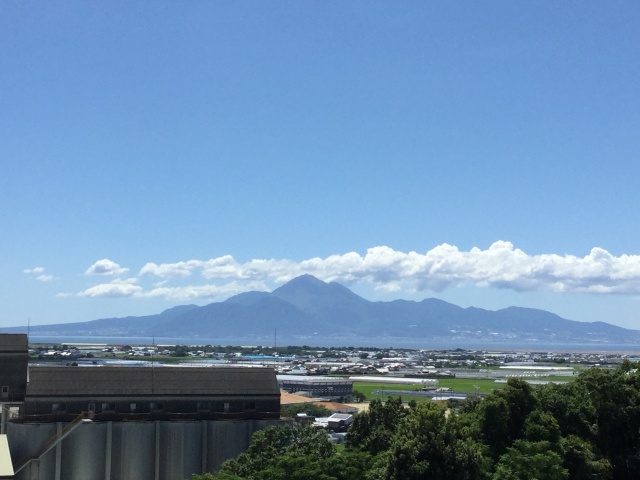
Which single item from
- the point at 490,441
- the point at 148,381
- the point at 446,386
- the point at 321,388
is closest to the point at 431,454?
the point at 490,441

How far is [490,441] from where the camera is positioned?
37.1 m

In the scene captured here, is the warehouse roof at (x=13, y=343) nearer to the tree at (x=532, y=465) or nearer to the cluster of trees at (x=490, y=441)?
the cluster of trees at (x=490, y=441)

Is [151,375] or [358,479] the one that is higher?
[151,375]

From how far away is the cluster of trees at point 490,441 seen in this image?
30797mm

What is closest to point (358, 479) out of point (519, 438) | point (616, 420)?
point (519, 438)

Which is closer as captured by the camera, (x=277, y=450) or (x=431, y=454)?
(x=431, y=454)

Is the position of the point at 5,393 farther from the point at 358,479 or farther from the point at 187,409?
the point at 358,479

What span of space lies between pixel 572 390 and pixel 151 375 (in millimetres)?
25203

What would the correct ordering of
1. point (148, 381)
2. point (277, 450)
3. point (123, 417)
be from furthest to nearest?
point (148, 381) → point (123, 417) → point (277, 450)

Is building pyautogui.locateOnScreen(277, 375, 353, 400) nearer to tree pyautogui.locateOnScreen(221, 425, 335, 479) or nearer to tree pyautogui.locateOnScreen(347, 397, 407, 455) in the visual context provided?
tree pyautogui.locateOnScreen(347, 397, 407, 455)

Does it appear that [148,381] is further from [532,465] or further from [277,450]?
[532,465]

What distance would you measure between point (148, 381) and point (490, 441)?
21653mm

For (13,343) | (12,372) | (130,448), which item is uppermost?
(13,343)

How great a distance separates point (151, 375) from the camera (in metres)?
48.1
